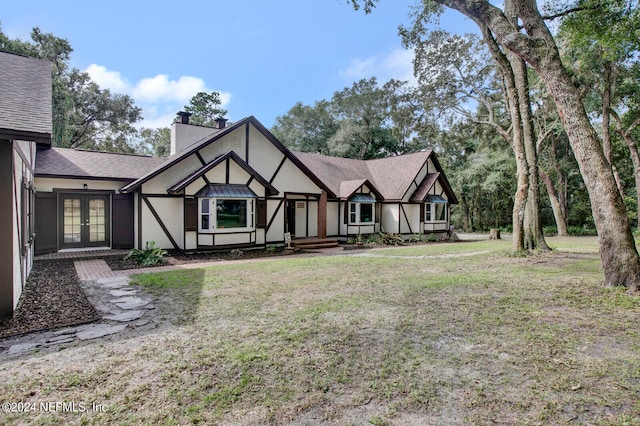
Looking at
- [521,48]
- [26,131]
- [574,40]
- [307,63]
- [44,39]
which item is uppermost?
[44,39]

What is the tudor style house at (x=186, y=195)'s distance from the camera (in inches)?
480

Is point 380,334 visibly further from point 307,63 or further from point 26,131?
point 307,63

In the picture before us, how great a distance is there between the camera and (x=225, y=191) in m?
12.6

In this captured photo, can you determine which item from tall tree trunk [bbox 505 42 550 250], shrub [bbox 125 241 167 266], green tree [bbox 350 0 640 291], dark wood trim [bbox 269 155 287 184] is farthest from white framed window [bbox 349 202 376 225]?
green tree [bbox 350 0 640 291]

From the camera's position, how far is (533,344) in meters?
4.11

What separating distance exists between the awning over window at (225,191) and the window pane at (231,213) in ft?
1.34

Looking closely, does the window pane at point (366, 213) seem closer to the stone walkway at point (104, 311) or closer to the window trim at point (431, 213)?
the window trim at point (431, 213)

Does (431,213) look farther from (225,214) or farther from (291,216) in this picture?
(225,214)

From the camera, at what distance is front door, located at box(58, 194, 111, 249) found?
1255cm

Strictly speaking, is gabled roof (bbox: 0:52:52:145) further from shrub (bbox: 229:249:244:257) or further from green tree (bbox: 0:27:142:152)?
green tree (bbox: 0:27:142:152)

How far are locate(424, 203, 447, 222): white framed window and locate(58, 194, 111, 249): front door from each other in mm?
16324

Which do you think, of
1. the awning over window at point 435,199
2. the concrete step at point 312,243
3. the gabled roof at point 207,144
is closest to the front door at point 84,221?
the gabled roof at point 207,144

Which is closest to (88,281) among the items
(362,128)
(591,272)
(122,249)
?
(122,249)

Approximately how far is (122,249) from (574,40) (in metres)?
17.2
